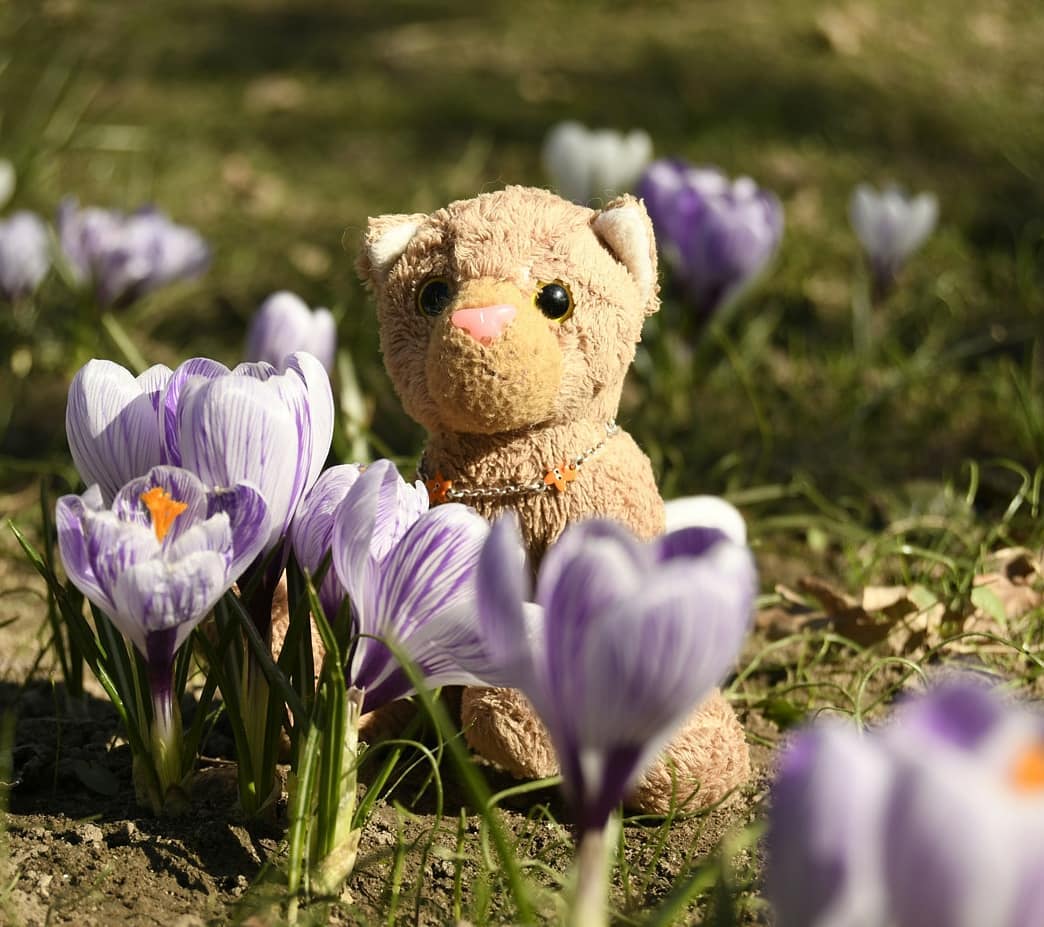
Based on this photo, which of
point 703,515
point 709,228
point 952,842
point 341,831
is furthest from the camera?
point 709,228

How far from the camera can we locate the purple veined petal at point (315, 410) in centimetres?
116

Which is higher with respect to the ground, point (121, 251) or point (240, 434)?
point (240, 434)

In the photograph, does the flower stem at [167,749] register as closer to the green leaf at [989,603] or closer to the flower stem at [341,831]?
the flower stem at [341,831]

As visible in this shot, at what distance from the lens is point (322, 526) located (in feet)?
3.77

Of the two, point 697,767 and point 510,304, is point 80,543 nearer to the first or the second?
point 510,304

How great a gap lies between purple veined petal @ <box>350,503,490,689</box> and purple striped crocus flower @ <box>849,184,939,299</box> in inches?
70.7

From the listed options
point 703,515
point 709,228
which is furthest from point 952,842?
point 709,228

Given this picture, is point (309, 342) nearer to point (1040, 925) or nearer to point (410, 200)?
point (1040, 925)

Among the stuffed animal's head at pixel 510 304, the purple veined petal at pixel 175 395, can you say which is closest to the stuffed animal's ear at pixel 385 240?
the stuffed animal's head at pixel 510 304

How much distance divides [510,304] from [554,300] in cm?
7

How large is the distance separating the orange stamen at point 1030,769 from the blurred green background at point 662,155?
1353 millimetres

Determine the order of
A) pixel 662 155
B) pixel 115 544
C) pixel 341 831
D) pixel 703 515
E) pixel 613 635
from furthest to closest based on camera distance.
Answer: pixel 662 155, pixel 703 515, pixel 341 831, pixel 115 544, pixel 613 635

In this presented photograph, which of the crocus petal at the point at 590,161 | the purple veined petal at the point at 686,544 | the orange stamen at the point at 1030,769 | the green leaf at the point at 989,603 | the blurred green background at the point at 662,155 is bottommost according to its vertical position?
the blurred green background at the point at 662,155

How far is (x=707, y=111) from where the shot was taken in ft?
12.8
